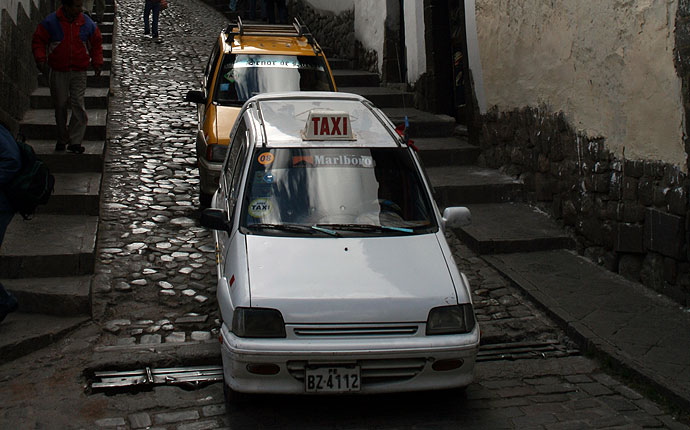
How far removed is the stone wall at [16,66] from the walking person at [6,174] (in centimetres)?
302

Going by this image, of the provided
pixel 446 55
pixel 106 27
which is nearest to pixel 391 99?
pixel 446 55

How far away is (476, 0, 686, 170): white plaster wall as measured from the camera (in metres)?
7.06

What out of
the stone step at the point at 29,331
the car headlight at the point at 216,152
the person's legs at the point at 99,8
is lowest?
the stone step at the point at 29,331

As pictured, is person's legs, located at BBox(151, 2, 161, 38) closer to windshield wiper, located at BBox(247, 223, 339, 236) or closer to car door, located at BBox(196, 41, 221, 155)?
car door, located at BBox(196, 41, 221, 155)

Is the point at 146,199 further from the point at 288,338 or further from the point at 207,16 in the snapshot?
the point at 207,16

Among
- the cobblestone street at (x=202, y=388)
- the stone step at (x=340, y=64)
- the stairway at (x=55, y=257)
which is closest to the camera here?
the cobblestone street at (x=202, y=388)

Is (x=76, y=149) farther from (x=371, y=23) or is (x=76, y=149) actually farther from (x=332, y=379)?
(x=371, y=23)

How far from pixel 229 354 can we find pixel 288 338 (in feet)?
1.22

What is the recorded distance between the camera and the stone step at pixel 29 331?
601cm

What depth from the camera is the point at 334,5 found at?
17688 mm

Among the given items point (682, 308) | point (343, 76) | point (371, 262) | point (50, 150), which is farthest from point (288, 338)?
point (343, 76)

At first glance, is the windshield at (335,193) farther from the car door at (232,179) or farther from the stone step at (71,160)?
the stone step at (71,160)

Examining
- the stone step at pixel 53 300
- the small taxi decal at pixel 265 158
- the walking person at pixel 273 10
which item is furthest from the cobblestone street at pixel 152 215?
the walking person at pixel 273 10

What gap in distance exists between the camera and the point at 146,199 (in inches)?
375
